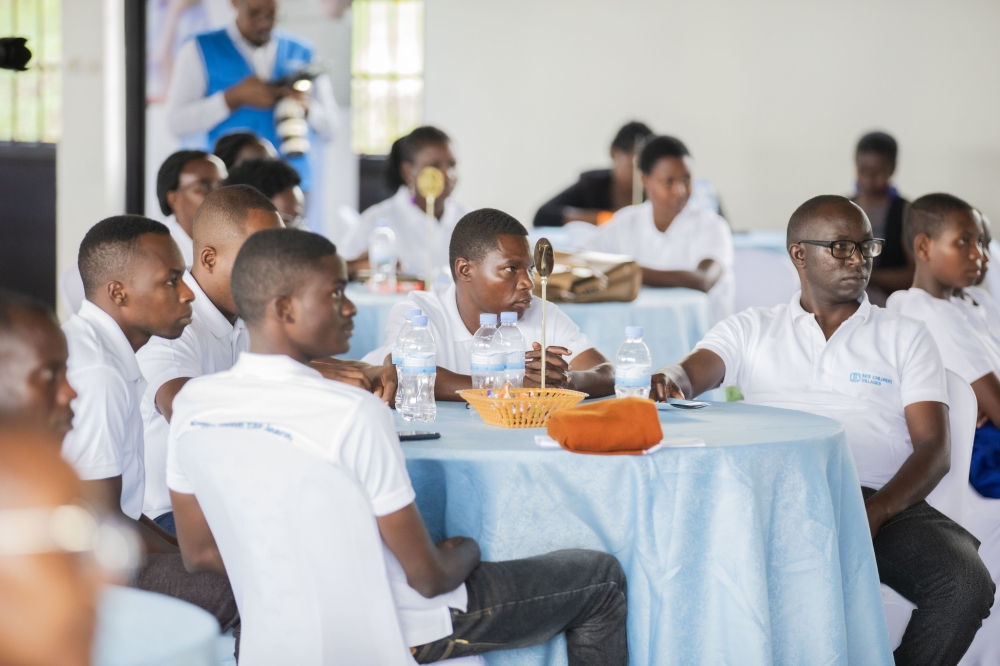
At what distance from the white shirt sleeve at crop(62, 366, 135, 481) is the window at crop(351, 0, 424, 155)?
7.46 metres

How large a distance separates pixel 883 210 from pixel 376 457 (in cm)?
591

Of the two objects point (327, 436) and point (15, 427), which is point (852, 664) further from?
point (15, 427)

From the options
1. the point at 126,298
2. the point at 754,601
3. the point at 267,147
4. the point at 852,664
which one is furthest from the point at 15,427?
the point at 267,147

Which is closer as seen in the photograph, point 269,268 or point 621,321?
point 269,268

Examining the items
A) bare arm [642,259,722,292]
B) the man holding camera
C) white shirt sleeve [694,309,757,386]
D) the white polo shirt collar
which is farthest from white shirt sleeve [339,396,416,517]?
the man holding camera

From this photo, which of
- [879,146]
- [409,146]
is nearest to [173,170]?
[409,146]

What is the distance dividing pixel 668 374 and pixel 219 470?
4.83 feet

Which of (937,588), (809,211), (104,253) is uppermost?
(809,211)

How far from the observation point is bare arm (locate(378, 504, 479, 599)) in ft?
6.08

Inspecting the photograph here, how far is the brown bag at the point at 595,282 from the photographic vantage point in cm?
449

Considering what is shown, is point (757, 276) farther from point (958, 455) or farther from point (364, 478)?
point (364, 478)

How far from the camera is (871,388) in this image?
9.53 feet

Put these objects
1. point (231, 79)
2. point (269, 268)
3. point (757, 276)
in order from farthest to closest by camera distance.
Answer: point (231, 79) → point (757, 276) → point (269, 268)

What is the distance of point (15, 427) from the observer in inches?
56.9
